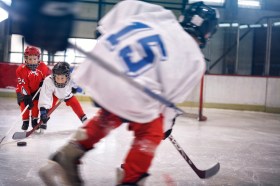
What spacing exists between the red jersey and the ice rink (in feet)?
1.39

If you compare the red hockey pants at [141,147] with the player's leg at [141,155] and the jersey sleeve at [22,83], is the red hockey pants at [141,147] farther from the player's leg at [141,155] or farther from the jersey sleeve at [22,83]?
the jersey sleeve at [22,83]

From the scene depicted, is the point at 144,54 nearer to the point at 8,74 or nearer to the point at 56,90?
the point at 56,90

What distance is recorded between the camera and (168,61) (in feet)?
3.06

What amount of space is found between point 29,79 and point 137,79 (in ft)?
7.59

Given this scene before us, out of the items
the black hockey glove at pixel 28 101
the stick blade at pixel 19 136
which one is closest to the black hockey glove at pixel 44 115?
the black hockey glove at pixel 28 101

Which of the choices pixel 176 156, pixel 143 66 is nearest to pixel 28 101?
pixel 176 156

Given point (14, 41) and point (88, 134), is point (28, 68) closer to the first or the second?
point (88, 134)

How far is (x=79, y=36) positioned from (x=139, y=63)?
24.1 feet

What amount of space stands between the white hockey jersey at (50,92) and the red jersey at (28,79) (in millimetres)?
142

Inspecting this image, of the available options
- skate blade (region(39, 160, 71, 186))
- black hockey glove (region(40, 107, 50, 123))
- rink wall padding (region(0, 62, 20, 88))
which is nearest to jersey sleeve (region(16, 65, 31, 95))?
black hockey glove (region(40, 107, 50, 123))

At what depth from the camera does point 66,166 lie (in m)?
1.04

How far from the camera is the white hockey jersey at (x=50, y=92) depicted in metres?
2.84

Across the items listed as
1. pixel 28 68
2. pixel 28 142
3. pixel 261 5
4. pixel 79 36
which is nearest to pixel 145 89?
pixel 28 142

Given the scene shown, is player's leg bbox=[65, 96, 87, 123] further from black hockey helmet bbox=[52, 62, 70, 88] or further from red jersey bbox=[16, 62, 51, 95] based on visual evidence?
red jersey bbox=[16, 62, 51, 95]
